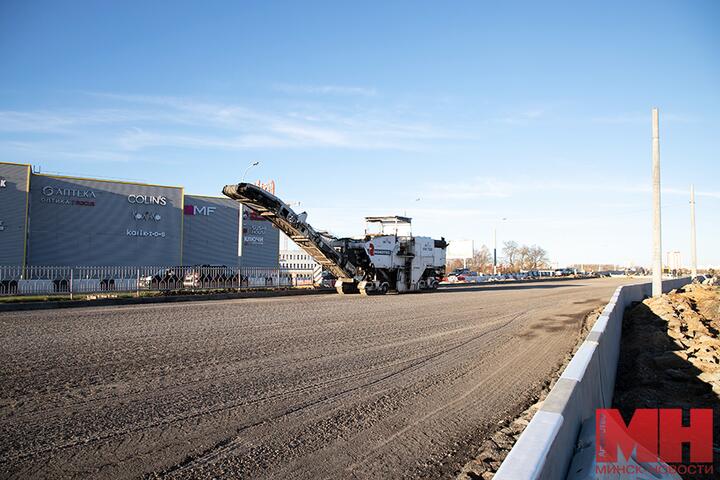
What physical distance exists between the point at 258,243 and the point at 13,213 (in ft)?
66.4

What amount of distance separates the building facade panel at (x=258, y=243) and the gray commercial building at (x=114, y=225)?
97 millimetres

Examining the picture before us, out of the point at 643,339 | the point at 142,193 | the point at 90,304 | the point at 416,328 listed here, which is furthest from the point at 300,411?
the point at 142,193

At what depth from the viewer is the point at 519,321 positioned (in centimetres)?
1480

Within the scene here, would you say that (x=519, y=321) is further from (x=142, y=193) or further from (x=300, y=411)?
(x=142, y=193)

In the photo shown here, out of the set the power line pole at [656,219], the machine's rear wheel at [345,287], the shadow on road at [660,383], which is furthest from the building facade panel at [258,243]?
the shadow on road at [660,383]

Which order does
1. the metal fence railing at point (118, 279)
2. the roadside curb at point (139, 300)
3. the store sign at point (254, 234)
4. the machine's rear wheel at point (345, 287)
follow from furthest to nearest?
the store sign at point (254, 234) → the machine's rear wheel at point (345, 287) → the metal fence railing at point (118, 279) → the roadside curb at point (139, 300)

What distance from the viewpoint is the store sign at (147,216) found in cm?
4272

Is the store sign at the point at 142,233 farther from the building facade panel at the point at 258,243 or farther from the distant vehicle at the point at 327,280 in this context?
the distant vehicle at the point at 327,280

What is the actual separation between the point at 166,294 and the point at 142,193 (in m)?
24.3

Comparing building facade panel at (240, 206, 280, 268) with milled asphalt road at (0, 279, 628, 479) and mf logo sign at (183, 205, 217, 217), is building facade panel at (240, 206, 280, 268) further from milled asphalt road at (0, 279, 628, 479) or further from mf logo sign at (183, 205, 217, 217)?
milled asphalt road at (0, 279, 628, 479)

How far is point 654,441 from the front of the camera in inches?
207

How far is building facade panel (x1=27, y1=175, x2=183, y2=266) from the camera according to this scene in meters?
38.2

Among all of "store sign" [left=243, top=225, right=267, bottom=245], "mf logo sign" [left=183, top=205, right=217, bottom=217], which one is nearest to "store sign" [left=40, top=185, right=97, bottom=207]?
"mf logo sign" [left=183, top=205, right=217, bottom=217]

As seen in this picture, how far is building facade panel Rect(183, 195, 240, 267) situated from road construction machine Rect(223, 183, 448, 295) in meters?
22.9
